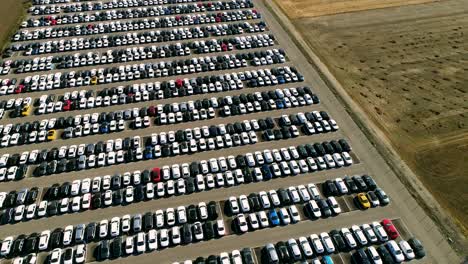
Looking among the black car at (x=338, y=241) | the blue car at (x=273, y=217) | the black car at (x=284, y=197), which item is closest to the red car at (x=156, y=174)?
the blue car at (x=273, y=217)

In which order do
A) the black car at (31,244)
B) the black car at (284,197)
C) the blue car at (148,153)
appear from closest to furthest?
1. the black car at (31,244)
2. the black car at (284,197)
3. the blue car at (148,153)

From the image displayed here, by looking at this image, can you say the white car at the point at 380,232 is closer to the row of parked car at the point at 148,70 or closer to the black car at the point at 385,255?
the black car at the point at 385,255

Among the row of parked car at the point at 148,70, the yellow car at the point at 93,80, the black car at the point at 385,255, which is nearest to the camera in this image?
the black car at the point at 385,255

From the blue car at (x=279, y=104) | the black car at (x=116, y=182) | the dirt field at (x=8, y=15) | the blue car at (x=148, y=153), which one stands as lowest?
the black car at (x=116, y=182)

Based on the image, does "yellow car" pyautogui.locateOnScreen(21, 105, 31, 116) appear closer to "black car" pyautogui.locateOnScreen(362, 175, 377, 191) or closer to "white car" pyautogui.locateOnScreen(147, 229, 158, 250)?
"white car" pyautogui.locateOnScreen(147, 229, 158, 250)

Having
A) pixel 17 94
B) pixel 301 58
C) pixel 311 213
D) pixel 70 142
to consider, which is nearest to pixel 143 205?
pixel 70 142

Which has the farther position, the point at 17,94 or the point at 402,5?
the point at 402,5

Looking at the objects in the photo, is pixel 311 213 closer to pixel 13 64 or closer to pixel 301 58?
pixel 301 58
